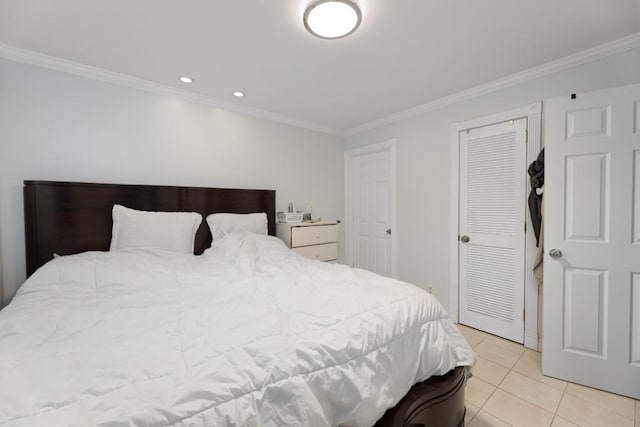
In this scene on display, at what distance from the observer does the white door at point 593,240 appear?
61.7 inches

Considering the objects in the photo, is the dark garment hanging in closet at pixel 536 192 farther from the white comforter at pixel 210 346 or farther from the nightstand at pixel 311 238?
the nightstand at pixel 311 238

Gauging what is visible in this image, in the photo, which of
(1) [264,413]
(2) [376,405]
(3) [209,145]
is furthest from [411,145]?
(1) [264,413]

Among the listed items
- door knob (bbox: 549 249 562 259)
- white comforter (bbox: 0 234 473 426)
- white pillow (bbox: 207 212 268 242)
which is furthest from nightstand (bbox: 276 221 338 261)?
door knob (bbox: 549 249 562 259)

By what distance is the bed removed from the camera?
2.03 ft

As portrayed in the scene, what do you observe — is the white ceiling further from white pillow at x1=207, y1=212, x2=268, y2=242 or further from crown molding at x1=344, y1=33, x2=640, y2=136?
white pillow at x1=207, y1=212, x2=268, y2=242

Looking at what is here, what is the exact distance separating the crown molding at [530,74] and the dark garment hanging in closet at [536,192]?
25.7 inches

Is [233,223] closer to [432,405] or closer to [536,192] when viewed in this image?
[432,405]

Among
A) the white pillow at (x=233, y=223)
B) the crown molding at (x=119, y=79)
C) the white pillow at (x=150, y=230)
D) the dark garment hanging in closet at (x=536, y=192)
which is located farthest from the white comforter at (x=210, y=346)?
the crown molding at (x=119, y=79)

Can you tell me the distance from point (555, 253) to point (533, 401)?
3.14 ft

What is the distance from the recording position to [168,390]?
63 cm

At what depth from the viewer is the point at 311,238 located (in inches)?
119

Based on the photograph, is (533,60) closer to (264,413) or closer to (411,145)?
(411,145)

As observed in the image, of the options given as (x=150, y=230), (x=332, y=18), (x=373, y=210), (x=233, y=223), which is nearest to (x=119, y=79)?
(x=150, y=230)

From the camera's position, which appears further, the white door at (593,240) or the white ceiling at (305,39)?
the white door at (593,240)
